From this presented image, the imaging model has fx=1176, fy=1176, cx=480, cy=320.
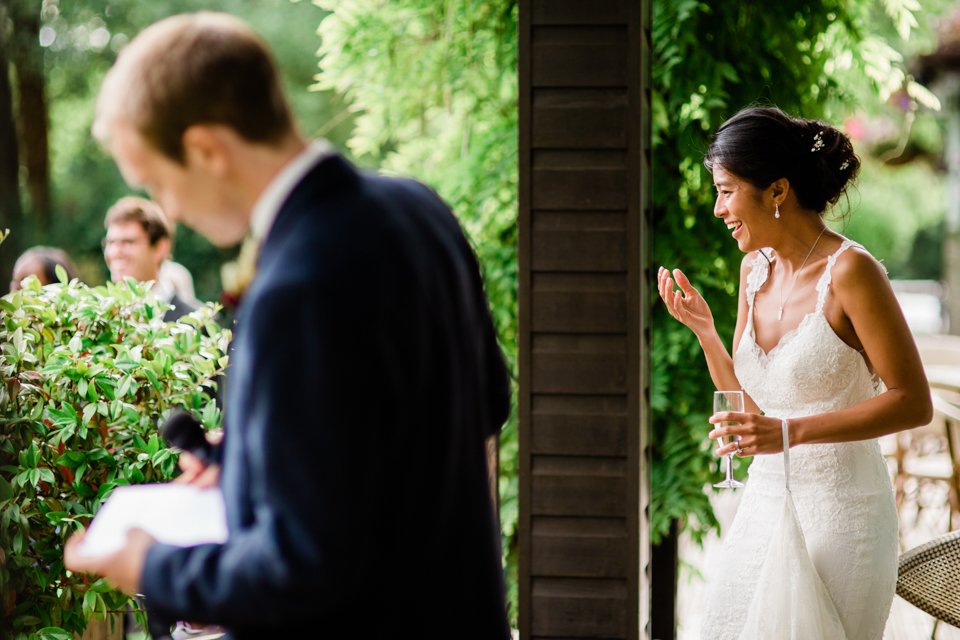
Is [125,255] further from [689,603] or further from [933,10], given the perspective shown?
[933,10]

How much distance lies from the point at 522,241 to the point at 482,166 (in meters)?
1.55

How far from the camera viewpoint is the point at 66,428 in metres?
2.59

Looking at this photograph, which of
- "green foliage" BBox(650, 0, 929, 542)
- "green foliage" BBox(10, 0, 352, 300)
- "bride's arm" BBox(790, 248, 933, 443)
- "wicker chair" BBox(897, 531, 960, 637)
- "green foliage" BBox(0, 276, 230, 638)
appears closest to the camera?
"bride's arm" BBox(790, 248, 933, 443)

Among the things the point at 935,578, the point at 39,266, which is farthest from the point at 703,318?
the point at 39,266

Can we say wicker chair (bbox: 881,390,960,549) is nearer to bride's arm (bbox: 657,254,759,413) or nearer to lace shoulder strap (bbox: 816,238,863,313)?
bride's arm (bbox: 657,254,759,413)

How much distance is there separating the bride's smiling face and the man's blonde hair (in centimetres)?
135

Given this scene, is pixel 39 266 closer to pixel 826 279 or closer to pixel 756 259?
pixel 756 259

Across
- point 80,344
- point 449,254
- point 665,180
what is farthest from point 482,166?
point 449,254

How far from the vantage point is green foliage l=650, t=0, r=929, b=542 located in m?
3.87

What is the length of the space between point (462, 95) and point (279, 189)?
131 inches

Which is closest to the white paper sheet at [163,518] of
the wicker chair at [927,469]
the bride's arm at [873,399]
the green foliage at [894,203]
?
the bride's arm at [873,399]

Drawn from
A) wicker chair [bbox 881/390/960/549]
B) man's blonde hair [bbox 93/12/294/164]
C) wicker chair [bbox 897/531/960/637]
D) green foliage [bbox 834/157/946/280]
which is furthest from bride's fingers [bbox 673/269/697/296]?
green foliage [bbox 834/157/946/280]

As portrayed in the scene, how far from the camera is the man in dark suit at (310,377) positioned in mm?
1008

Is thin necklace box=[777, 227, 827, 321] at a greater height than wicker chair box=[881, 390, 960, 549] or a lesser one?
greater
